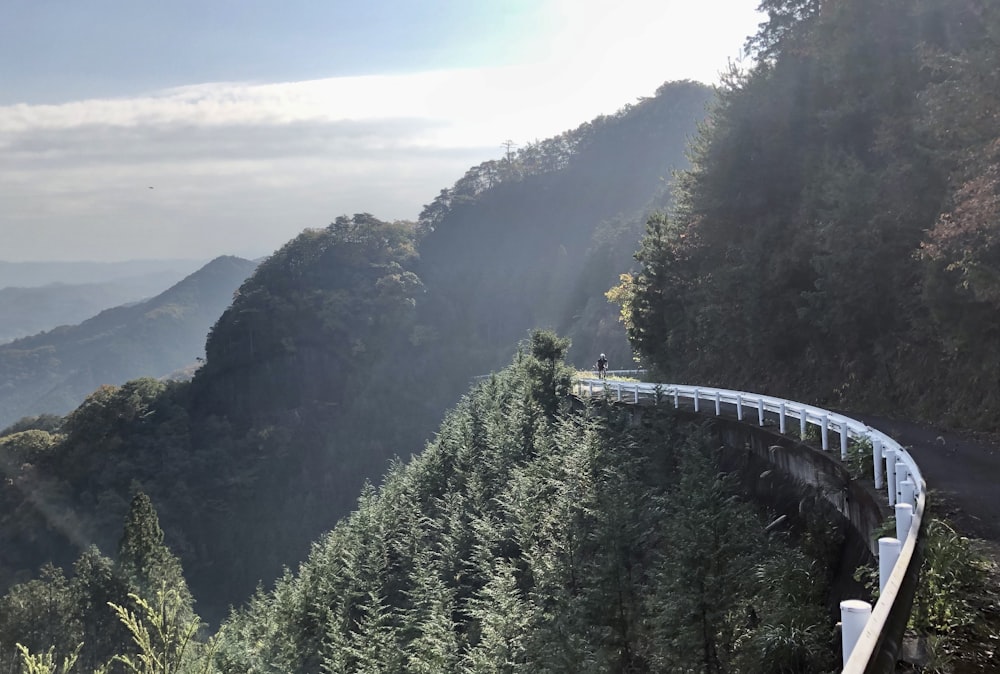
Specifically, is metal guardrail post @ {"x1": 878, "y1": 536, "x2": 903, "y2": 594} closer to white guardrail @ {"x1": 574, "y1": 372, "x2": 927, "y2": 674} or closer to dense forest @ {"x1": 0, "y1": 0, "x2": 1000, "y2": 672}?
white guardrail @ {"x1": 574, "y1": 372, "x2": 927, "y2": 674}

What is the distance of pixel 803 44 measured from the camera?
1934 centimetres

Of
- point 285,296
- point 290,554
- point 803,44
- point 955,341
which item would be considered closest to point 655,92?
point 285,296

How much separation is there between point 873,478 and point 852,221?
358 inches

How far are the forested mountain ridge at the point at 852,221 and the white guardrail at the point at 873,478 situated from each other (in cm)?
358

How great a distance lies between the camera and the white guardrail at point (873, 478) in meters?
2.62

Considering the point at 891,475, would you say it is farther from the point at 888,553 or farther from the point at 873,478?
the point at 888,553

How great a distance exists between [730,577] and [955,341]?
27.6ft

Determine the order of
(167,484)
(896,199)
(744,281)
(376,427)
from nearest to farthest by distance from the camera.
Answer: (896,199) < (744,281) < (167,484) < (376,427)

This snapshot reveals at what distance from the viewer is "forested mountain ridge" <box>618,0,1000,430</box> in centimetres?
1202

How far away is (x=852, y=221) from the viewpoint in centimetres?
1494

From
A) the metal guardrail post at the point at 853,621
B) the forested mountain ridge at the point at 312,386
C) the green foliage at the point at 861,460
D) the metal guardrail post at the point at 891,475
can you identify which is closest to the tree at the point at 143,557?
the forested mountain ridge at the point at 312,386

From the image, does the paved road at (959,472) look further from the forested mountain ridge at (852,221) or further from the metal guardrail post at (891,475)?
the forested mountain ridge at (852,221)

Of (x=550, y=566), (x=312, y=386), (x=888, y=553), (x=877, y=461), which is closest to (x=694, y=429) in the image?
(x=550, y=566)

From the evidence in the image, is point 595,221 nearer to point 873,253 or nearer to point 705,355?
point 705,355
